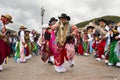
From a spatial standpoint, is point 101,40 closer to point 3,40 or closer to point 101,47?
point 101,47

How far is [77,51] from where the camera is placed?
2323 centimetres

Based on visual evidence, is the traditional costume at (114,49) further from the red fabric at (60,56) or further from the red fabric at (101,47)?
the red fabric at (60,56)

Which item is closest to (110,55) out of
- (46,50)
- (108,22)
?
(108,22)

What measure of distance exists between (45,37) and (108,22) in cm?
264

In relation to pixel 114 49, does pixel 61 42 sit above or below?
above

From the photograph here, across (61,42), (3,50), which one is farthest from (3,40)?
(61,42)

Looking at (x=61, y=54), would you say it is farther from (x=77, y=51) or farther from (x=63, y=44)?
(x=77, y=51)

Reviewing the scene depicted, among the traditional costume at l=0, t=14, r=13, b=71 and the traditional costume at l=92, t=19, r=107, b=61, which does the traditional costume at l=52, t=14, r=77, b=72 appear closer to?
the traditional costume at l=0, t=14, r=13, b=71

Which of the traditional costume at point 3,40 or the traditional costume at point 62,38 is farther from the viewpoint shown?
the traditional costume at point 3,40

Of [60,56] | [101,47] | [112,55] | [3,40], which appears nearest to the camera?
[60,56]

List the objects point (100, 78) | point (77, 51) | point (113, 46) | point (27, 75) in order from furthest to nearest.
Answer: point (77, 51), point (113, 46), point (27, 75), point (100, 78)

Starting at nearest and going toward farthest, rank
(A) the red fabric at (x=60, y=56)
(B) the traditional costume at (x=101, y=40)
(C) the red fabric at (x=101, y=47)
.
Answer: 1. (A) the red fabric at (x=60, y=56)
2. (B) the traditional costume at (x=101, y=40)
3. (C) the red fabric at (x=101, y=47)

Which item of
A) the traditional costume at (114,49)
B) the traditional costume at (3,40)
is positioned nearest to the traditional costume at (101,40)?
the traditional costume at (114,49)

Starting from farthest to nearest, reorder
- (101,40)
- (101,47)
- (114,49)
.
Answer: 1. (101,47)
2. (101,40)
3. (114,49)
